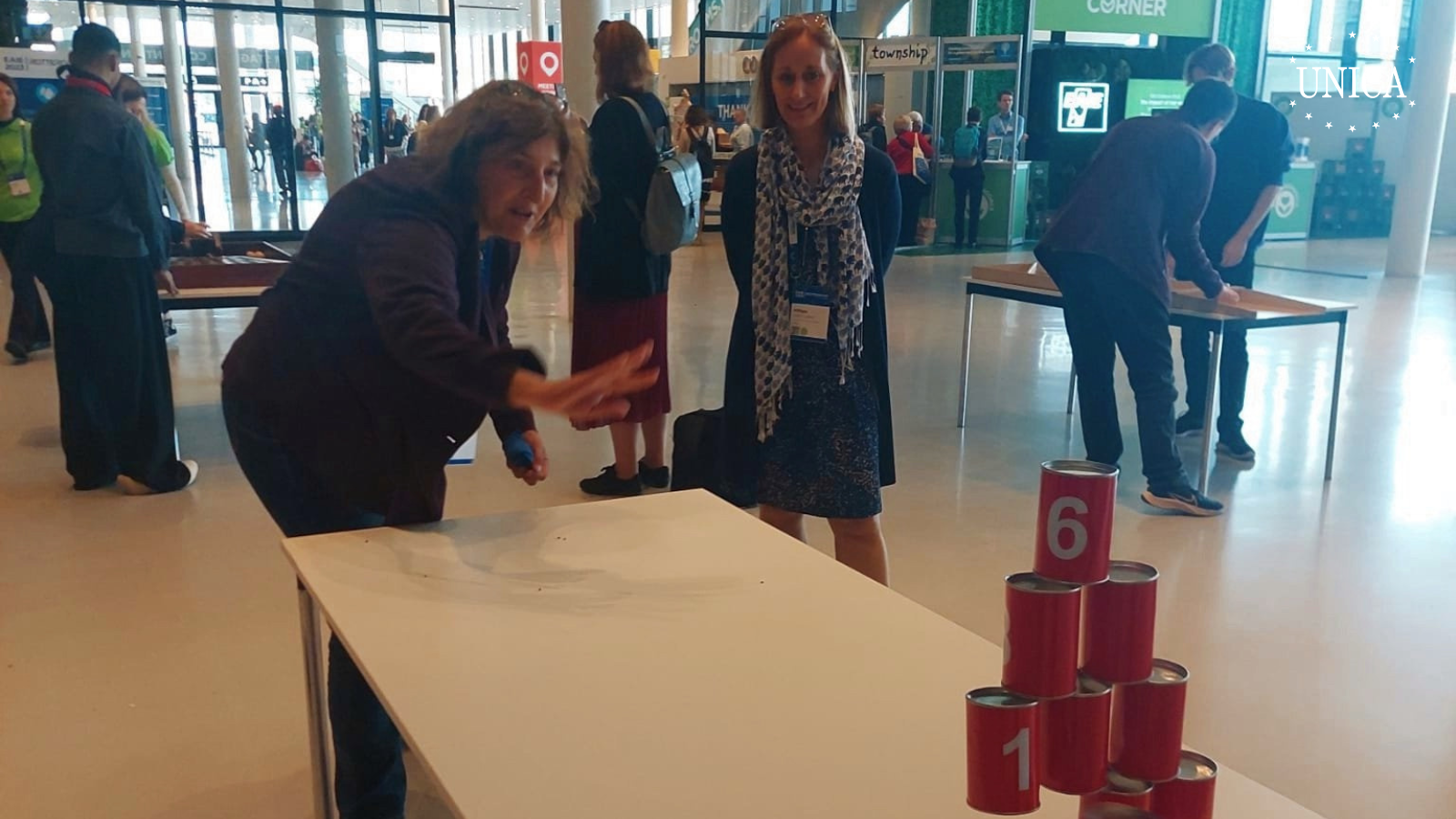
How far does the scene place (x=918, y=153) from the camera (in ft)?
38.9

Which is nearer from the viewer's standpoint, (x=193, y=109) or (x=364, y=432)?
(x=364, y=432)

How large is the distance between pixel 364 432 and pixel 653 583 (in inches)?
20.9

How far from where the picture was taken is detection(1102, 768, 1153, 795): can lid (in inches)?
35.7

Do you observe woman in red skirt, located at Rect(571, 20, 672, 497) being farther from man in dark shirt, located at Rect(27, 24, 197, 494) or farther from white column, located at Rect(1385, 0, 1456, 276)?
white column, located at Rect(1385, 0, 1456, 276)

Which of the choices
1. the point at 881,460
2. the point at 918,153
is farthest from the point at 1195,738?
the point at 918,153

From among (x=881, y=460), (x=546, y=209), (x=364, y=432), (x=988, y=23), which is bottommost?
(x=881, y=460)

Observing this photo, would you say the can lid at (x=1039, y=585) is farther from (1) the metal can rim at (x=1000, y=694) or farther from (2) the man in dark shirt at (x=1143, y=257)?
(2) the man in dark shirt at (x=1143, y=257)

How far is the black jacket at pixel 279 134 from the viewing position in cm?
1296

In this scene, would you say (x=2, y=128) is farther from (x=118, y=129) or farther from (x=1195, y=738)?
Answer: (x=1195, y=738)

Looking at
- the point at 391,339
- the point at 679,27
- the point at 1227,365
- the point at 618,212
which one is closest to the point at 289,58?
the point at 679,27

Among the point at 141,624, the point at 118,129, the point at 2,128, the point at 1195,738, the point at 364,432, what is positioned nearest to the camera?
the point at 364,432

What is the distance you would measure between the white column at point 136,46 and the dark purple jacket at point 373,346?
40.8 feet

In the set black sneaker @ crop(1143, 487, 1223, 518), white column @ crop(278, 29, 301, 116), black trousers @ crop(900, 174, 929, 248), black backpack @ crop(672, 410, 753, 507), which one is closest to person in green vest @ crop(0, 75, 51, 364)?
black backpack @ crop(672, 410, 753, 507)

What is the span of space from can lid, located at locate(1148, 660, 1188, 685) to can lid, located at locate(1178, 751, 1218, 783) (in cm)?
7
